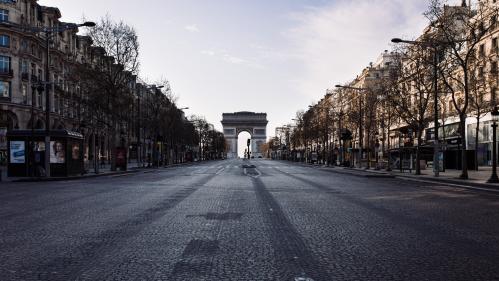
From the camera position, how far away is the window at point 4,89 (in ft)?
190

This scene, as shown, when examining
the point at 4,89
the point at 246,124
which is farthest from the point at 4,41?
the point at 246,124

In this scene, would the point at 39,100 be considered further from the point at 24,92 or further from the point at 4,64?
the point at 4,64

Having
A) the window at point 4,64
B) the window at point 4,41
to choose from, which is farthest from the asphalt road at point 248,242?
the window at point 4,41

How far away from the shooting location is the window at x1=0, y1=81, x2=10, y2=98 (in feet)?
190

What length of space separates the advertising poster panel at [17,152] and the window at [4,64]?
92.3 feet

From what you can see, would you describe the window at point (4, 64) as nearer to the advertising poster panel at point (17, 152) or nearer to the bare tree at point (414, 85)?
the advertising poster panel at point (17, 152)

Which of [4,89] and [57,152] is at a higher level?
[4,89]

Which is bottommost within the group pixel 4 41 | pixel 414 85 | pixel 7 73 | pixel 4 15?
pixel 414 85

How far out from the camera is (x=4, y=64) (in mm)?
58406

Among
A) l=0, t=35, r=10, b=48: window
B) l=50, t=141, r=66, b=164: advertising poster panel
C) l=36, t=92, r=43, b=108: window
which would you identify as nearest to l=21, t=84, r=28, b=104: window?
l=36, t=92, r=43, b=108: window

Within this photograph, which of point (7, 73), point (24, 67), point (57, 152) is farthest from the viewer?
point (24, 67)

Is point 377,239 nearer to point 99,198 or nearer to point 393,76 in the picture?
point 99,198

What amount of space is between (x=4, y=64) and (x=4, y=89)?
2.79 metres

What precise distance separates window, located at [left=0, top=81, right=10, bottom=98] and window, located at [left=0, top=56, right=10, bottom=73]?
1371mm
